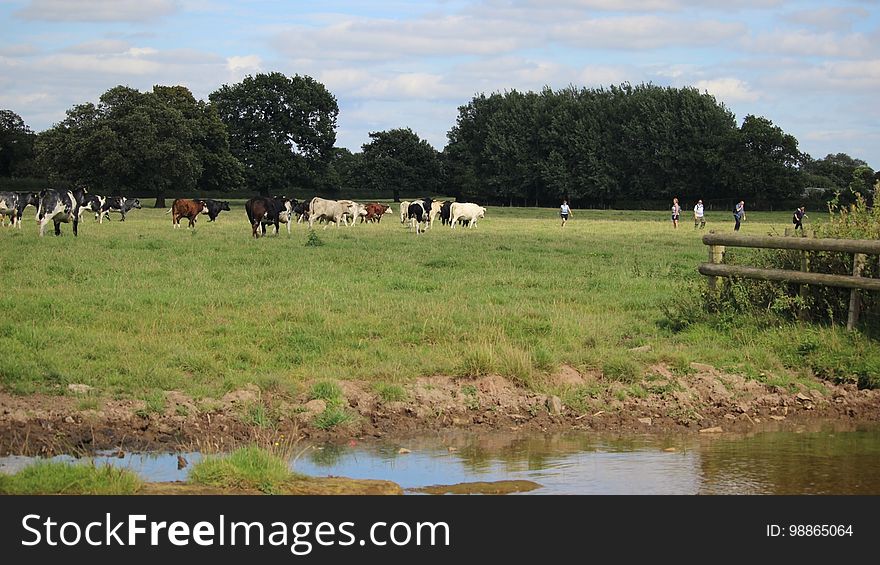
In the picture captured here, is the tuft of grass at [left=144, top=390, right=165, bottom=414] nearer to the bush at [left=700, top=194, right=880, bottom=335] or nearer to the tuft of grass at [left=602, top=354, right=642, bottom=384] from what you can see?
the tuft of grass at [left=602, top=354, right=642, bottom=384]

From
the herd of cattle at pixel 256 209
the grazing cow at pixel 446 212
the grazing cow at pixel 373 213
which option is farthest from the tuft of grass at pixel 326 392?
the grazing cow at pixel 373 213

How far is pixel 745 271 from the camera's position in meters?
16.0

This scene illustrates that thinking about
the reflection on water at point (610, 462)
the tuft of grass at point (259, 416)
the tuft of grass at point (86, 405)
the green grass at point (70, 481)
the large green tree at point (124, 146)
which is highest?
the large green tree at point (124, 146)

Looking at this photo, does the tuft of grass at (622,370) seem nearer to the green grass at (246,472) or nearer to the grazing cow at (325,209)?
the green grass at (246,472)

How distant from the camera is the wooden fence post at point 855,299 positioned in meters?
15.1

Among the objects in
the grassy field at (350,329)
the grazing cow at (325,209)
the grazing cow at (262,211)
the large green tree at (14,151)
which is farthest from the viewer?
the large green tree at (14,151)

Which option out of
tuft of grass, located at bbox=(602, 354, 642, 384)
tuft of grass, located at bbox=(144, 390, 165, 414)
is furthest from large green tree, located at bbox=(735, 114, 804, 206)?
tuft of grass, located at bbox=(144, 390, 165, 414)

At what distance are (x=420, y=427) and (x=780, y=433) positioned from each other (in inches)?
159

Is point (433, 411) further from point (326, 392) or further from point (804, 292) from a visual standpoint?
point (804, 292)

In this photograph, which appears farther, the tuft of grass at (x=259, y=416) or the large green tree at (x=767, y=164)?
the large green tree at (x=767, y=164)

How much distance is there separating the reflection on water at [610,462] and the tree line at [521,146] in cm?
7059

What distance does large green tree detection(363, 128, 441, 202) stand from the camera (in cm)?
12619
